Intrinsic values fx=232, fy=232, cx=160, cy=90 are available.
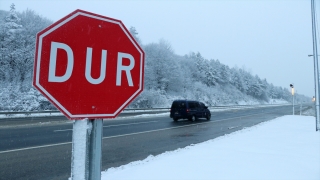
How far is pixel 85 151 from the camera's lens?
160 cm

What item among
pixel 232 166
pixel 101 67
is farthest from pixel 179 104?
pixel 101 67

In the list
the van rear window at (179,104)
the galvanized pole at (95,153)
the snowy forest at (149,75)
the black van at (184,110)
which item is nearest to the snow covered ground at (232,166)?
the galvanized pole at (95,153)

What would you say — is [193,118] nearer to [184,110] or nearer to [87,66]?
[184,110]

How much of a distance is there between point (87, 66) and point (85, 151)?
1.94ft

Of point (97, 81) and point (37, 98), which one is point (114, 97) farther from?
point (37, 98)

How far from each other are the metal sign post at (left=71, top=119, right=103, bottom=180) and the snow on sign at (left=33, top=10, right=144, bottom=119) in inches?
3.0

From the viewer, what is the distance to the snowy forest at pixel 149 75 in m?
27.1

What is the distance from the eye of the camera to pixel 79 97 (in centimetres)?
159

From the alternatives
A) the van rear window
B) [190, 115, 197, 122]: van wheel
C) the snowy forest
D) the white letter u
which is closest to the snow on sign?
the white letter u

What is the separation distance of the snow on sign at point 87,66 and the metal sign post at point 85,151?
3.0 inches

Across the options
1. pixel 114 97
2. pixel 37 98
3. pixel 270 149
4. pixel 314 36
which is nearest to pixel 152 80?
pixel 37 98

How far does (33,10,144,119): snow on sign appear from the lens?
58.8 inches

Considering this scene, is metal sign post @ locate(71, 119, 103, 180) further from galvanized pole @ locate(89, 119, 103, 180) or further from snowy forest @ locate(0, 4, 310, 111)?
snowy forest @ locate(0, 4, 310, 111)

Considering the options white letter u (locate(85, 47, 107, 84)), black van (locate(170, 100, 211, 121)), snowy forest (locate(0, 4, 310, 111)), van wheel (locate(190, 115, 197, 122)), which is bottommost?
van wheel (locate(190, 115, 197, 122))
